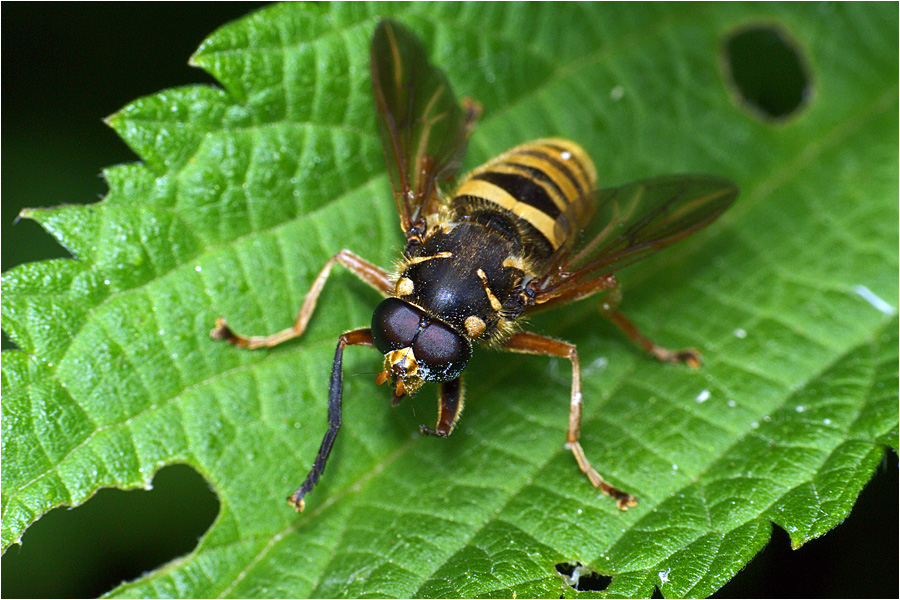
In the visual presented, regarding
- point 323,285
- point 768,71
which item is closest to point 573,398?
point 323,285

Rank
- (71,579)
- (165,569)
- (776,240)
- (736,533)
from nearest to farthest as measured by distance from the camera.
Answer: (736,533)
(165,569)
(71,579)
(776,240)

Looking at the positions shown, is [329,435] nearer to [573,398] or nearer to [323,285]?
[323,285]

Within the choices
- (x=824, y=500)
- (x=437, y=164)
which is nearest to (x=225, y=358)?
(x=437, y=164)

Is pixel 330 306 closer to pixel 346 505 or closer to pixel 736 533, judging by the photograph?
pixel 346 505

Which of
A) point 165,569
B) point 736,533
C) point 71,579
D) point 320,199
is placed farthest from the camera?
point 320,199

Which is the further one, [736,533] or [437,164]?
[437,164]

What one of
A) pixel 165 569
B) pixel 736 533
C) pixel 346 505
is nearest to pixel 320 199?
pixel 346 505

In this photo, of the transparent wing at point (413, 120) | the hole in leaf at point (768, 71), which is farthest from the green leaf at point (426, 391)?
the hole in leaf at point (768, 71)

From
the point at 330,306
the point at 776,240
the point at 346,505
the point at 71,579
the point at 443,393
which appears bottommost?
the point at 71,579

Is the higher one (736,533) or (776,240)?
(776,240)
